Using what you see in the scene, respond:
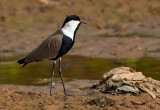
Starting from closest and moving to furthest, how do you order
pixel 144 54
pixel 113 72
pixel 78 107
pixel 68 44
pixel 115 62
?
pixel 78 107
pixel 68 44
pixel 113 72
pixel 115 62
pixel 144 54

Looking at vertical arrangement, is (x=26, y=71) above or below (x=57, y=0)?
below

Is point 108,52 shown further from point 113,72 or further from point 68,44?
point 68,44

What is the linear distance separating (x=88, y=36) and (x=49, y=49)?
7.69m

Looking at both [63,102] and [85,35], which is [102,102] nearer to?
[63,102]

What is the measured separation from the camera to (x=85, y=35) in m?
16.6

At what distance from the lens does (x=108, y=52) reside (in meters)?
13.8

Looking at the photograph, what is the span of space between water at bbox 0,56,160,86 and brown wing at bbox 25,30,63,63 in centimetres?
128

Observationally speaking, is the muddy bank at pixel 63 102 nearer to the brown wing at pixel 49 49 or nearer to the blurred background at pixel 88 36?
the brown wing at pixel 49 49

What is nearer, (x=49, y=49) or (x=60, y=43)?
(x=60, y=43)

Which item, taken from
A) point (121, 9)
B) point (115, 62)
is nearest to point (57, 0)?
point (121, 9)

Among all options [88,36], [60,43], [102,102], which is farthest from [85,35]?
[102,102]

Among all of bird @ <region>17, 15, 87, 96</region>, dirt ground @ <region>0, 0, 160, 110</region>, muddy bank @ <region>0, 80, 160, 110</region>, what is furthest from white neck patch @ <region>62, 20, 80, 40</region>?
muddy bank @ <region>0, 80, 160, 110</region>

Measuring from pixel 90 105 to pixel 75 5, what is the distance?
12.7m

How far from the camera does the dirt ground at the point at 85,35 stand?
756cm
